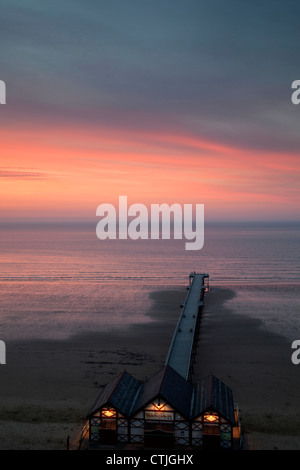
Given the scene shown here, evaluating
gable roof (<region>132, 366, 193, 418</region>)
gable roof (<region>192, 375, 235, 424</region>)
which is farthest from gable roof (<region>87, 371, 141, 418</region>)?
gable roof (<region>192, 375, 235, 424</region>)

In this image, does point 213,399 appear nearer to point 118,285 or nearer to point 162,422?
point 162,422

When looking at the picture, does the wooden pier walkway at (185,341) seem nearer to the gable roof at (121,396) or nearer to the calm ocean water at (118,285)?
the calm ocean water at (118,285)

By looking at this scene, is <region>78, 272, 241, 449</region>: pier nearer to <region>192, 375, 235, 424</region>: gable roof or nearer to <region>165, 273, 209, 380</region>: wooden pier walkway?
<region>192, 375, 235, 424</region>: gable roof

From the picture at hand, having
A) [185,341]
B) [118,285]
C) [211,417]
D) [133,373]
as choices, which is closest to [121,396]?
[211,417]

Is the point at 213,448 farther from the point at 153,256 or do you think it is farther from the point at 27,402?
the point at 153,256

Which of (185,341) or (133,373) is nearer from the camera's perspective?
(133,373)

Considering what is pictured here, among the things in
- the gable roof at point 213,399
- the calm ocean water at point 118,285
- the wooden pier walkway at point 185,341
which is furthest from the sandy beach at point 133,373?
the calm ocean water at point 118,285
